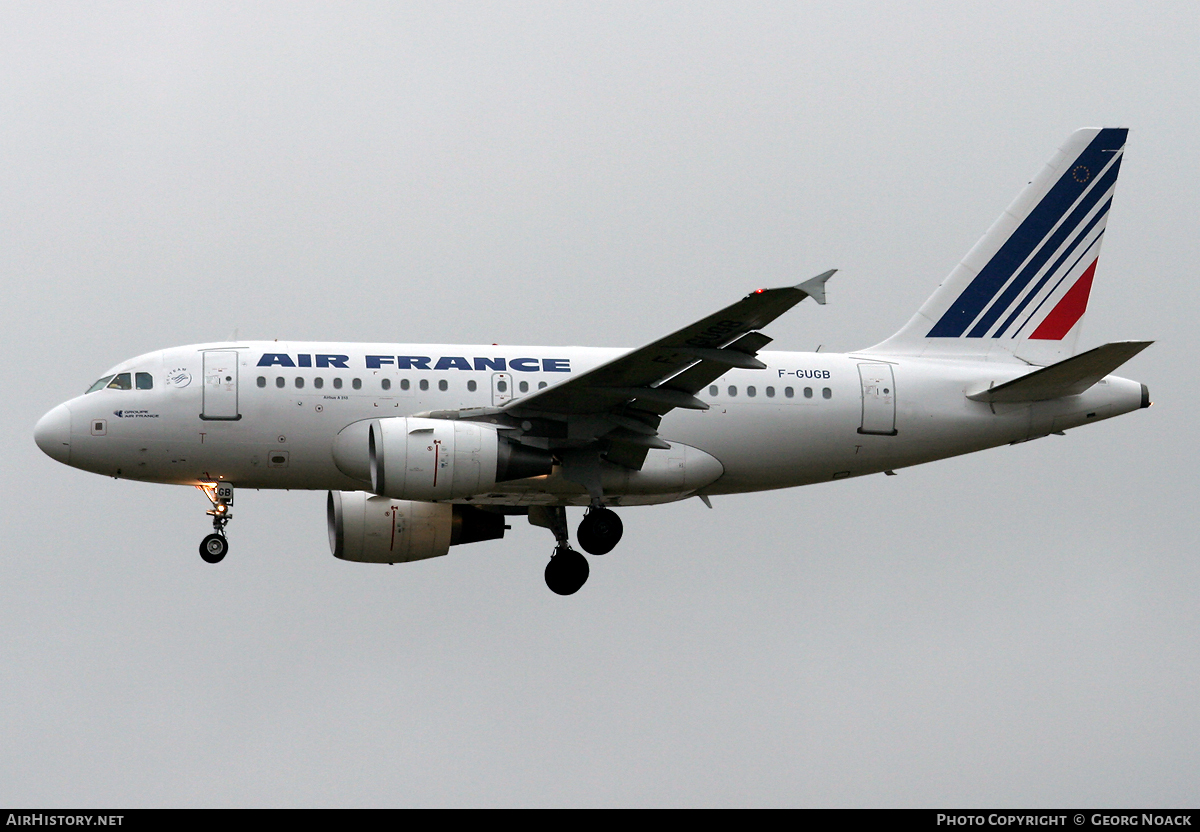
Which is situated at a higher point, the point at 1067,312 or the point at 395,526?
the point at 1067,312

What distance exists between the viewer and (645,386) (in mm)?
33094

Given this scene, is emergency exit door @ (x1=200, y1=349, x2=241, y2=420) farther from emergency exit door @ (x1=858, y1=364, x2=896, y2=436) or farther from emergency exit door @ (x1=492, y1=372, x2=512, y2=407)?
emergency exit door @ (x1=858, y1=364, x2=896, y2=436)

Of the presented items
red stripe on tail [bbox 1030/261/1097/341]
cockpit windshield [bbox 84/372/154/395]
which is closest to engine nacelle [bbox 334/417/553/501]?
cockpit windshield [bbox 84/372/154/395]

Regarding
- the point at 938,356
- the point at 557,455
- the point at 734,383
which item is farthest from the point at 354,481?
the point at 938,356

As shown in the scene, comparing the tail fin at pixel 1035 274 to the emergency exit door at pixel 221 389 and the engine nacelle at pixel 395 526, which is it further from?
the emergency exit door at pixel 221 389

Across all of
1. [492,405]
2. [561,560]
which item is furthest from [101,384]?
[561,560]

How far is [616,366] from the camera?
105 feet

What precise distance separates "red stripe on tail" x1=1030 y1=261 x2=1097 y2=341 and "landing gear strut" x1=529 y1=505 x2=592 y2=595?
11.4 m

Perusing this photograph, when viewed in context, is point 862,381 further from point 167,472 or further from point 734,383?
point 167,472

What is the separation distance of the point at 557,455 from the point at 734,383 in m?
4.19

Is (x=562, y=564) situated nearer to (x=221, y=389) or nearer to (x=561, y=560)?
(x=561, y=560)

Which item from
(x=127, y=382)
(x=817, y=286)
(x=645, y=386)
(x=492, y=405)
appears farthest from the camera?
(x=492, y=405)

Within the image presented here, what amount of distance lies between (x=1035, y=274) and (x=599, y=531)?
487 inches
